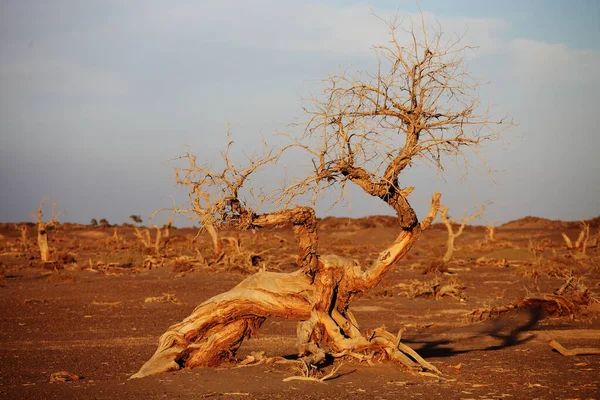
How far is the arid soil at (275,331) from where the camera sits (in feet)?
28.0

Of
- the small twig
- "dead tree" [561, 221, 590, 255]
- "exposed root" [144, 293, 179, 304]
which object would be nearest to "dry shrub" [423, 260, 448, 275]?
"dead tree" [561, 221, 590, 255]

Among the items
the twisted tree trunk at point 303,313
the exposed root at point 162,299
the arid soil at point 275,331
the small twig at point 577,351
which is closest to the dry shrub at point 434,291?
the arid soil at point 275,331

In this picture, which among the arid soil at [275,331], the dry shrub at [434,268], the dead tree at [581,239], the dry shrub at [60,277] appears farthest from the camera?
the dead tree at [581,239]

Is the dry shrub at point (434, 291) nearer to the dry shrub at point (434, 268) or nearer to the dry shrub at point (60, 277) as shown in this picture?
the dry shrub at point (434, 268)

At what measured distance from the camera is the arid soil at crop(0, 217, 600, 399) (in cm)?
854

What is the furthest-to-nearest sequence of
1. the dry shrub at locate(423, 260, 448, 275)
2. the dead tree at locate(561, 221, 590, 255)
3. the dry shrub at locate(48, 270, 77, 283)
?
1. the dead tree at locate(561, 221, 590, 255)
2. the dry shrub at locate(423, 260, 448, 275)
3. the dry shrub at locate(48, 270, 77, 283)

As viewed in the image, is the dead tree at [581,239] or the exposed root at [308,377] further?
the dead tree at [581,239]

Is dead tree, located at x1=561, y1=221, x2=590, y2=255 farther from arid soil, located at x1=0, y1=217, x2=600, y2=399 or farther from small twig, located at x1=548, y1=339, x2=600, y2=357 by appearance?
small twig, located at x1=548, y1=339, x2=600, y2=357

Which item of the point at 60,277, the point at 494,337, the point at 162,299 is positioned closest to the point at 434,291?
the point at 494,337

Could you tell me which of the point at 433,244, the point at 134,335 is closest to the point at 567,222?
the point at 433,244

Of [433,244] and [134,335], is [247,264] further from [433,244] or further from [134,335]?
[433,244]

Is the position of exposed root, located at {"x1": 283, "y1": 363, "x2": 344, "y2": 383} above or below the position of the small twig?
above

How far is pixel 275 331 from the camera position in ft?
49.6

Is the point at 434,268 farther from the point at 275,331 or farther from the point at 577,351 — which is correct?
the point at 577,351
